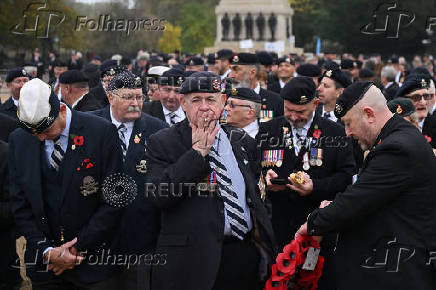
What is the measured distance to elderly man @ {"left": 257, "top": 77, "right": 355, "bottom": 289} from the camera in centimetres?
640

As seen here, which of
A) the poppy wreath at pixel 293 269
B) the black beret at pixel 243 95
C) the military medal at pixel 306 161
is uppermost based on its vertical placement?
the black beret at pixel 243 95

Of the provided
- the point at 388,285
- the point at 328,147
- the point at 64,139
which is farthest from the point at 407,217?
the point at 64,139

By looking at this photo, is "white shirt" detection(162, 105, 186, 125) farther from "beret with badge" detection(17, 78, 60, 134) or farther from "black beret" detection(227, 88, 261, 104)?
"beret with badge" detection(17, 78, 60, 134)

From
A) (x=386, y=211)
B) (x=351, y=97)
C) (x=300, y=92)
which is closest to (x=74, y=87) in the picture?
(x=300, y=92)

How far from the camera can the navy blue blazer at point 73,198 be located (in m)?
5.03

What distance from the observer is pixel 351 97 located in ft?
15.5

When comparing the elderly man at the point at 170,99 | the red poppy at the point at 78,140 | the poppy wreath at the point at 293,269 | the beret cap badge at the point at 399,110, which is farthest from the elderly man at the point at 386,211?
the elderly man at the point at 170,99

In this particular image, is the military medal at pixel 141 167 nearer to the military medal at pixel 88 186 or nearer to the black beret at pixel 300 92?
the military medal at pixel 88 186

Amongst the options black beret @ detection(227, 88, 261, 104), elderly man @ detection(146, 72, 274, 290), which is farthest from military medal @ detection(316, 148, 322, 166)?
elderly man @ detection(146, 72, 274, 290)

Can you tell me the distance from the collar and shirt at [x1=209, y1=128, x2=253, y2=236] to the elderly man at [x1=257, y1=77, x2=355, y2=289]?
141 cm

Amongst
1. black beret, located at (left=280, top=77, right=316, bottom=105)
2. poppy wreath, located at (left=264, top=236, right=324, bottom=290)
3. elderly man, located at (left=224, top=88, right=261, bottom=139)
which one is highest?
black beret, located at (left=280, top=77, right=316, bottom=105)

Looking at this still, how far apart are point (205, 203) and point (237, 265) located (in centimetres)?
59

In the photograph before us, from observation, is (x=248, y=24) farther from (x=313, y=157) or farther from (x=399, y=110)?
(x=313, y=157)

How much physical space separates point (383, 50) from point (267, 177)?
52103 mm
